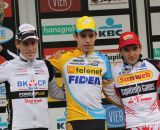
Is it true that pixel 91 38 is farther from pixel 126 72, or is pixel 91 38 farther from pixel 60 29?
pixel 60 29

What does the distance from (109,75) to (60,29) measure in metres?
1.68

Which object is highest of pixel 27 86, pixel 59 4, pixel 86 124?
pixel 59 4

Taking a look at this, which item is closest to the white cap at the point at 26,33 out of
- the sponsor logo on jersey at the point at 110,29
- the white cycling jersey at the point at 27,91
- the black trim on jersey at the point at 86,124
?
the white cycling jersey at the point at 27,91

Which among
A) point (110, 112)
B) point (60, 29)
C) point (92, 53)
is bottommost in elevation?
point (110, 112)

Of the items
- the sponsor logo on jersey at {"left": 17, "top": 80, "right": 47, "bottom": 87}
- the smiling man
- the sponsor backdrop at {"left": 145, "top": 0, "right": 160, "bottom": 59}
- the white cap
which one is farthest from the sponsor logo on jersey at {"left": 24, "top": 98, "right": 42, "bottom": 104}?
the sponsor backdrop at {"left": 145, "top": 0, "right": 160, "bottom": 59}

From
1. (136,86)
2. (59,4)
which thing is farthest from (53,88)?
(59,4)

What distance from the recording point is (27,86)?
139 inches

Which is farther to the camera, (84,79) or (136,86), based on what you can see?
(136,86)

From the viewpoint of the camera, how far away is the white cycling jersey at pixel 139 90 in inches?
147

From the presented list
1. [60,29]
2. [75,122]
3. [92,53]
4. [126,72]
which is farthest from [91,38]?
[60,29]

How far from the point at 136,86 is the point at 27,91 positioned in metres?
0.99

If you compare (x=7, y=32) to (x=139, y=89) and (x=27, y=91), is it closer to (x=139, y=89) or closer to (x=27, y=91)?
(x=27, y=91)

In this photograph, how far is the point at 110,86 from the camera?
390 centimetres

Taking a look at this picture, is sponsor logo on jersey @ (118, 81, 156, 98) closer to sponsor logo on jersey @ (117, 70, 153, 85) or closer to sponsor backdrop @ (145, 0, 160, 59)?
sponsor logo on jersey @ (117, 70, 153, 85)
